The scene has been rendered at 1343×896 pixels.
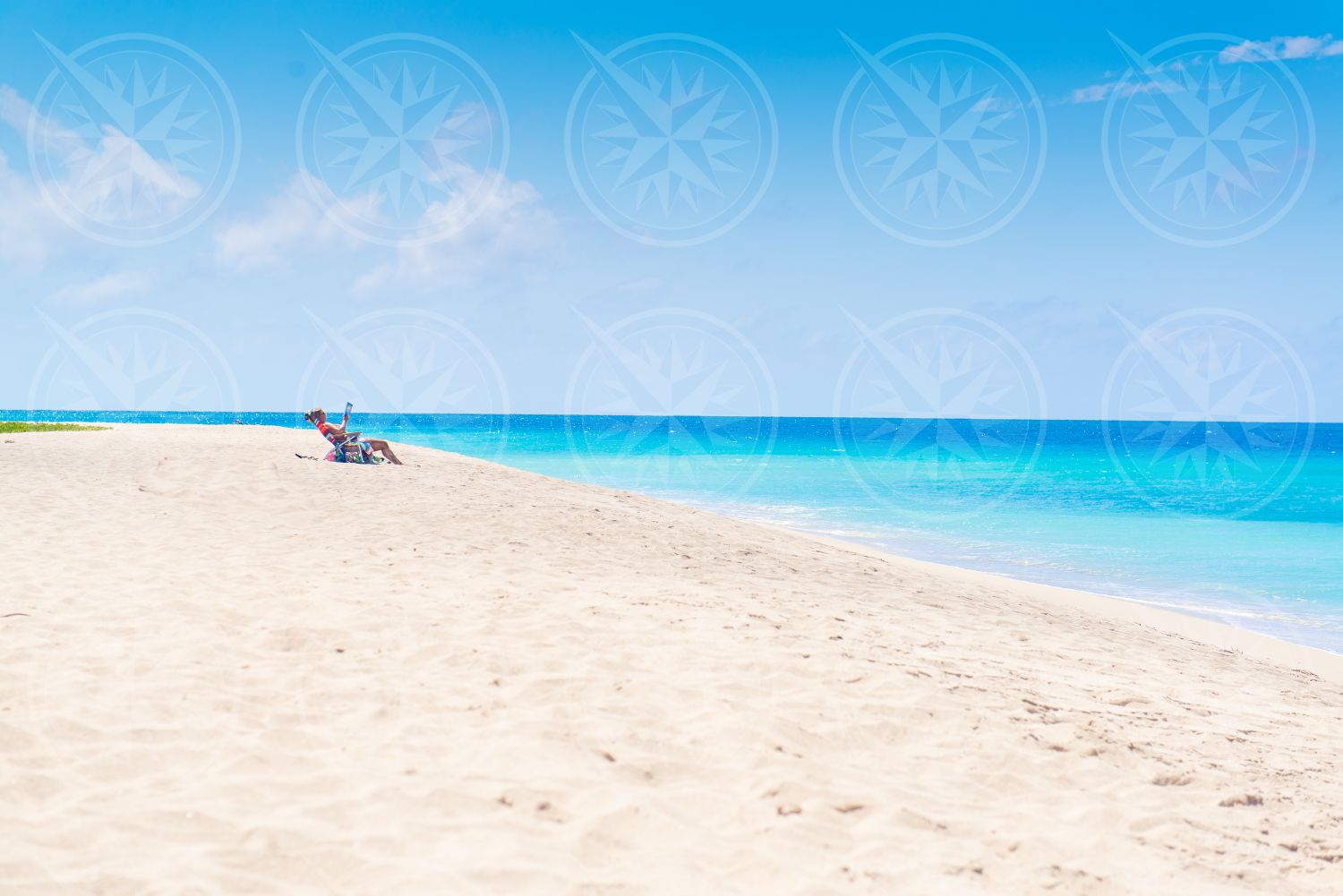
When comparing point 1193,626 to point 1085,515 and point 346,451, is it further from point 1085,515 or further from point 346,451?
point 1085,515

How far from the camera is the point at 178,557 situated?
786 cm

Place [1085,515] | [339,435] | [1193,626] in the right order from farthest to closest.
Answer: [1085,515] → [339,435] → [1193,626]

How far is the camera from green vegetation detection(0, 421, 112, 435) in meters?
26.9

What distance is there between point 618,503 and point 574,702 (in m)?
10.7

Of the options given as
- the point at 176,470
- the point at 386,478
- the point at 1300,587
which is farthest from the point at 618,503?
the point at 1300,587

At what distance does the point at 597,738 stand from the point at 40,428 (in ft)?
105

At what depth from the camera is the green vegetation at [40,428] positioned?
26875 mm

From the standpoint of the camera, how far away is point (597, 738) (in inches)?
163

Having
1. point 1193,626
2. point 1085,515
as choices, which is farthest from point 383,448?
point 1085,515

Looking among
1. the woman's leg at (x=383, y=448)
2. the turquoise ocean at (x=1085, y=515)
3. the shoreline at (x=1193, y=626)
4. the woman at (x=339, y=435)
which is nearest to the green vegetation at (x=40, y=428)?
the turquoise ocean at (x=1085, y=515)

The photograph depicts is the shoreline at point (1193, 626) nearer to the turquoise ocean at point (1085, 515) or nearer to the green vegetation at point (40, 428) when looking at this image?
the turquoise ocean at point (1085, 515)

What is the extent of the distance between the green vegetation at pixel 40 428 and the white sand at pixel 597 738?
906 inches

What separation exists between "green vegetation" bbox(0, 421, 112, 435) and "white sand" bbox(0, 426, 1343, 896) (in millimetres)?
23014

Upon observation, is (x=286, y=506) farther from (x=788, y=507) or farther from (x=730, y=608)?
(x=788, y=507)
